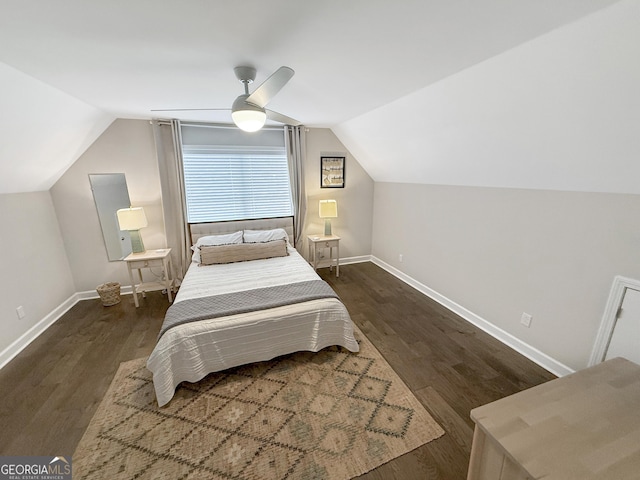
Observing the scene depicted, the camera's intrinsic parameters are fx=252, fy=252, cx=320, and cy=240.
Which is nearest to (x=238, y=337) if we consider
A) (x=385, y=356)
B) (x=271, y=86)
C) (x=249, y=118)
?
(x=385, y=356)

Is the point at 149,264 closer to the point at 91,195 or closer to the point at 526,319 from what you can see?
the point at 91,195

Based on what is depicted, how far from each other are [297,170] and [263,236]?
1178 mm

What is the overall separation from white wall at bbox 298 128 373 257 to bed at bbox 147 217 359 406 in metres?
1.67

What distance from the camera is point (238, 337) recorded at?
2.03m

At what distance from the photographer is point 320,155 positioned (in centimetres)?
408

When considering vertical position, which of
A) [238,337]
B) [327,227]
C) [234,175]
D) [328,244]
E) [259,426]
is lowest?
[259,426]

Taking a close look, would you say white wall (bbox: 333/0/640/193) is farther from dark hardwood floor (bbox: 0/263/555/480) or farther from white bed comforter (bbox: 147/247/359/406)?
white bed comforter (bbox: 147/247/359/406)

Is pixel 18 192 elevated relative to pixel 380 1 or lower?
lower

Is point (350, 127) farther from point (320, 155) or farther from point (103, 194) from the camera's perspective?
point (103, 194)

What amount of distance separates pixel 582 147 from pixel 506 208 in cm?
83

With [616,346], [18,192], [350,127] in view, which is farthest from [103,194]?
[616,346]

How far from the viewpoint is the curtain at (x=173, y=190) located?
329cm

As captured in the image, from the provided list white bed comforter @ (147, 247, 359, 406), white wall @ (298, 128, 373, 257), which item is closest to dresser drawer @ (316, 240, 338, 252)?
white wall @ (298, 128, 373, 257)

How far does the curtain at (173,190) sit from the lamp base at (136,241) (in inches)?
13.8
